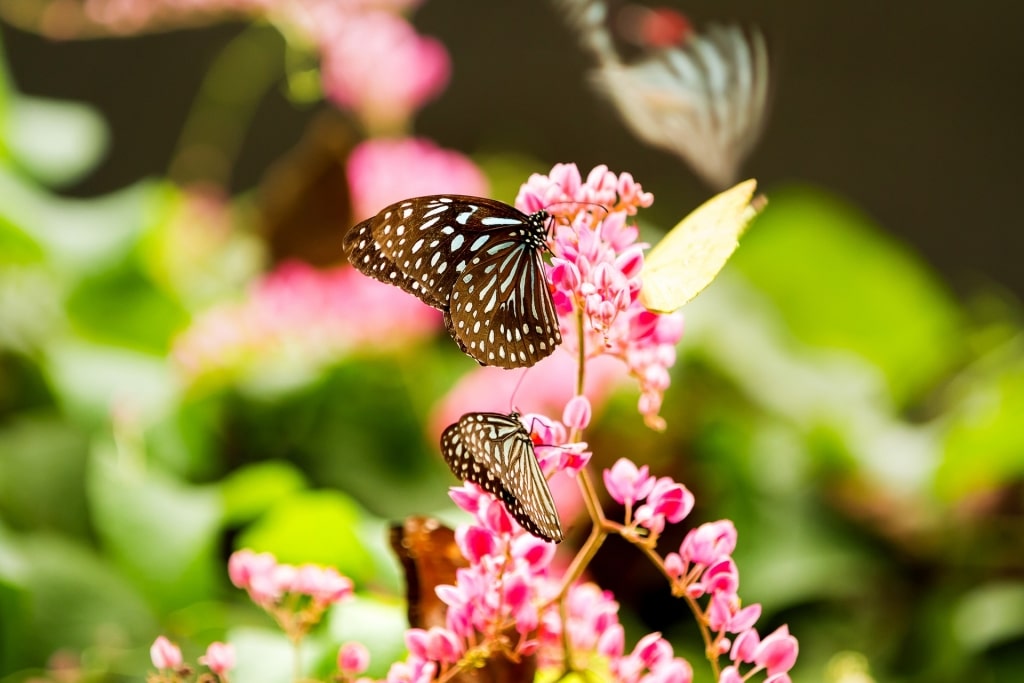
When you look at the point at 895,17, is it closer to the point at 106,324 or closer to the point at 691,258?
the point at 106,324

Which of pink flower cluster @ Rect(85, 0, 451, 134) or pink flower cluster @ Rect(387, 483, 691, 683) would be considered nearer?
pink flower cluster @ Rect(387, 483, 691, 683)

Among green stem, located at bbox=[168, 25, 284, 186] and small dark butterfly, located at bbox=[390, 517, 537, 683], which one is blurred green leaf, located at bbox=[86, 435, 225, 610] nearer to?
small dark butterfly, located at bbox=[390, 517, 537, 683]

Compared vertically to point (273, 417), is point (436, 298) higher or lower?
lower

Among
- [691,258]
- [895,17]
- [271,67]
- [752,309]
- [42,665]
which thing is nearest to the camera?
[691,258]

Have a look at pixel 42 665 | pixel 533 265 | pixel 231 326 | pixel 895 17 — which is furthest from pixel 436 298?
pixel 895 17

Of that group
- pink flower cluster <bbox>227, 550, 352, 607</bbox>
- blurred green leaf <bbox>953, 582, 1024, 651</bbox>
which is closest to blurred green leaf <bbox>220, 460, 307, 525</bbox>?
pink flower cluster <bbox>227, 550, 352, 607</bbox>

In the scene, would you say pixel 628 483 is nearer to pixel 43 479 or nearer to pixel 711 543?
pixel 711 543
